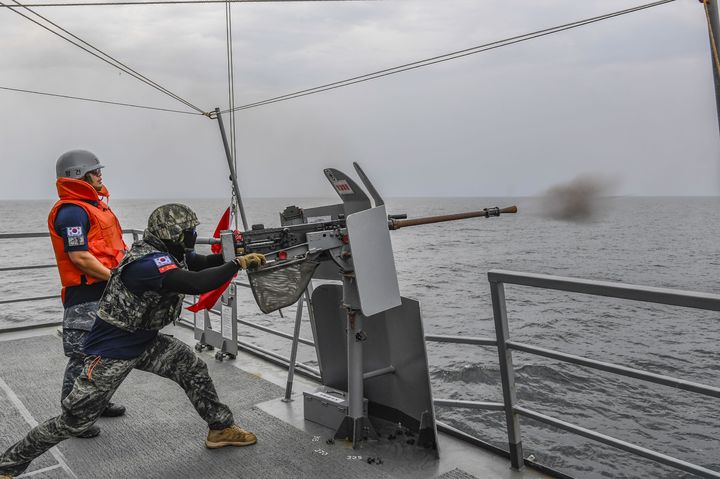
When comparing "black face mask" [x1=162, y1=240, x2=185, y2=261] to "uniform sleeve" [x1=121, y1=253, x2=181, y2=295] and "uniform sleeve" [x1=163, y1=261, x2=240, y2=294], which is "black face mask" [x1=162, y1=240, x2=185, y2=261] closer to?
"uniform sleeve" [x1=121, y1=253, x2=181, y2=295]

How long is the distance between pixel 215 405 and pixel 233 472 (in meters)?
0.46

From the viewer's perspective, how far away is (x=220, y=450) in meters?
3.92

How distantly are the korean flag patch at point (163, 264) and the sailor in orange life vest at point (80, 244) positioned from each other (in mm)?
990

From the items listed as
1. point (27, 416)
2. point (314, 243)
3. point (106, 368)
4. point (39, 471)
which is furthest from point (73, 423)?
point (314, 243)

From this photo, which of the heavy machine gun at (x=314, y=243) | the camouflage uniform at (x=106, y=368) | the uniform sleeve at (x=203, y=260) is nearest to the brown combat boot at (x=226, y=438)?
the camouflage uniform at (x=106, y=368)

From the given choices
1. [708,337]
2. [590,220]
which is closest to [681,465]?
[590,220]

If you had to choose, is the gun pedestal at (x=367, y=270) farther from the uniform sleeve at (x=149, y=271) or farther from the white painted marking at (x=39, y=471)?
the white painted marking at (x=39, y=471)

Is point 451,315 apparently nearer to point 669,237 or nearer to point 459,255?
point 459,255

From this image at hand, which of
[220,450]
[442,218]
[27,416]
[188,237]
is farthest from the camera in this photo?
[27,416]

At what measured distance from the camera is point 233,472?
3619mm

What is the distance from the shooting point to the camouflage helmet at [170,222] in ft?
11.3

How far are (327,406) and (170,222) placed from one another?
1.63 m

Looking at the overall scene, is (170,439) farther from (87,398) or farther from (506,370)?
(506,370)

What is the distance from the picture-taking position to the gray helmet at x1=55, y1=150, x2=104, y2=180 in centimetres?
412
